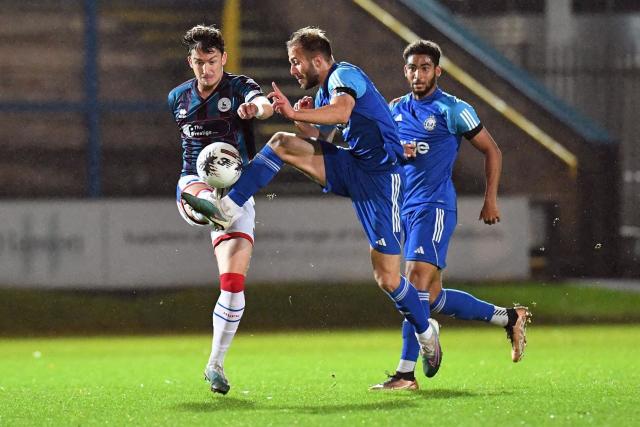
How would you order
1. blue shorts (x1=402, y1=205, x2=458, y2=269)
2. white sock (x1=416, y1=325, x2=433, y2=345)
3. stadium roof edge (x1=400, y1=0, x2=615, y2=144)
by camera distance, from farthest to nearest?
stadium roof edge (x1=400, y1=0, x2=615, y2=144) → blue shorts (x1=402, y1=205, x2=458, y2=269) → white sock (x1=416, y1=325, x2=433, y2=345)

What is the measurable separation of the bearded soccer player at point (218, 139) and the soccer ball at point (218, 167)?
0.08 m

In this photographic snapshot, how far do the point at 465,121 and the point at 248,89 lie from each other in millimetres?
1302

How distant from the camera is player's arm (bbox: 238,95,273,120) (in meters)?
7.12

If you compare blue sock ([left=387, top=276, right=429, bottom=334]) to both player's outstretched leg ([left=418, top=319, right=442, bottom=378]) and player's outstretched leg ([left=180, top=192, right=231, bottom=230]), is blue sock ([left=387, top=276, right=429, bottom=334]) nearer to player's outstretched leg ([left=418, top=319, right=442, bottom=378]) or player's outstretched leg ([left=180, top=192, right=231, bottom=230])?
player's outstretched leg ([left=418, top=319, right=442, bottom=378])

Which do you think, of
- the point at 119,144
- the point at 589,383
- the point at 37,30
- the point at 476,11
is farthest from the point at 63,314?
the point at 476,11

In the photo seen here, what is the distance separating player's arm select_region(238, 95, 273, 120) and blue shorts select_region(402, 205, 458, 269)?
4.79 ft

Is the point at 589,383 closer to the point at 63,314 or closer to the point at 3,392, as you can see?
the point at 3,392

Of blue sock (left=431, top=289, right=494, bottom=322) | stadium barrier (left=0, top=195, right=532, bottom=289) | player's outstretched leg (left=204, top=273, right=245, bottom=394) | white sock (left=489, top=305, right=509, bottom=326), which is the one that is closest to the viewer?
player's outstretched leg (left=204, top=273, right=245, bottom=394)

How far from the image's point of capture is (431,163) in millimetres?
8344

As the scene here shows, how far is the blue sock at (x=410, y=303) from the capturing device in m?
7.72

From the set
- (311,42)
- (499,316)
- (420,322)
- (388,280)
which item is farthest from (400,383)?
(311,42)

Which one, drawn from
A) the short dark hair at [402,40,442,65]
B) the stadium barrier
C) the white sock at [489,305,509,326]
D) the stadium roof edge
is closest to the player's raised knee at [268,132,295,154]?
the short dark hair at [402,40,442,65]

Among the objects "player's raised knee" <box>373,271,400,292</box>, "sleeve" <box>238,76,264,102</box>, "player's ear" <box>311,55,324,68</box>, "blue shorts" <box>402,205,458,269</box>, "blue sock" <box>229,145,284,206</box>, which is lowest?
"player's raised knee" <box>373,271,400,292</box>

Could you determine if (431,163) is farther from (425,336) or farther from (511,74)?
(511,74)
